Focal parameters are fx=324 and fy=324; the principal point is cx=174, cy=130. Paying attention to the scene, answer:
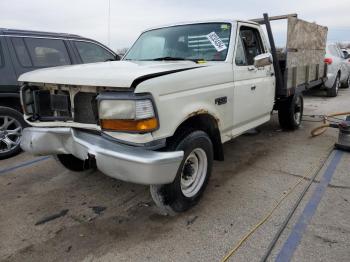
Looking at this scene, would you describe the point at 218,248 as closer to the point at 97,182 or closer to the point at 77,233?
the point at 77,233

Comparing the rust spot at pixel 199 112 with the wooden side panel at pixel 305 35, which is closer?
the rust spot at pixel 199 112

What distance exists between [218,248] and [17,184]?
9.10ft

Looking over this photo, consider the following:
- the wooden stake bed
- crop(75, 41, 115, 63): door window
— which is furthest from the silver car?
crop(75, 41, 115, 63): door window

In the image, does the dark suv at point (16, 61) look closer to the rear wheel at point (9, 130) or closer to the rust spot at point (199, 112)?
the rear wheel at point (9, 130)

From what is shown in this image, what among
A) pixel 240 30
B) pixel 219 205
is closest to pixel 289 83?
pixel 240 30

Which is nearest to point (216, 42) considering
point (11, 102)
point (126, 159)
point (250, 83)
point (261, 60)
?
point (261, 60)

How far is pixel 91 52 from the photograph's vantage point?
243 inches

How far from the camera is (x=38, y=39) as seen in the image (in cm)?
541

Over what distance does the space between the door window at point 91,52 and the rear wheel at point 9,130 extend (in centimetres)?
165

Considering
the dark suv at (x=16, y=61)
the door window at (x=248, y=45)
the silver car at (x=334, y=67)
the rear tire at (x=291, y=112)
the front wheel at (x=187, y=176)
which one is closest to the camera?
the front wheel at (x=187, y=176)

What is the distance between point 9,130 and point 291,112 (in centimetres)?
489

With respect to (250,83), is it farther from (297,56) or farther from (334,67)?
(334,67)

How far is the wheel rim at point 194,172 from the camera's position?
10.9 ft

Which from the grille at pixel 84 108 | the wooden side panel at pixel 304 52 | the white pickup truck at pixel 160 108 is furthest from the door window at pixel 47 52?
the wooden side panel at pixel 304 52
